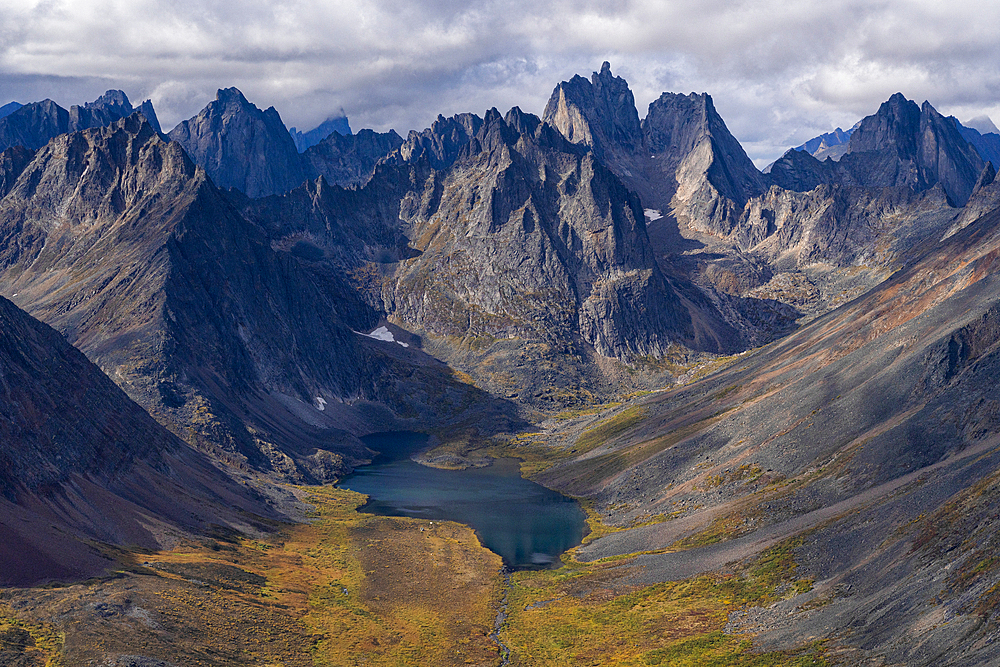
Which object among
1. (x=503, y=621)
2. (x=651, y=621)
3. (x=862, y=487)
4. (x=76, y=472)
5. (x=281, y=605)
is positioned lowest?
(x=651, y=621)

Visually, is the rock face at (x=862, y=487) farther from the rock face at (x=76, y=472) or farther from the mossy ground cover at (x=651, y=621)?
the rock face at (x=76, y=472)

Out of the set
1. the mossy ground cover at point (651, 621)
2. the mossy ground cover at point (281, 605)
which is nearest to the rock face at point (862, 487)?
the mossy ground cover at point (651, 621)

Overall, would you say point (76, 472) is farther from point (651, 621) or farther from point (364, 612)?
point (651, 621)

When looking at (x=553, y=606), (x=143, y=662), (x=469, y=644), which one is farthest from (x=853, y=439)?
(x=143, y=662)

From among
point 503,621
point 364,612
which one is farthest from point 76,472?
point 503,621

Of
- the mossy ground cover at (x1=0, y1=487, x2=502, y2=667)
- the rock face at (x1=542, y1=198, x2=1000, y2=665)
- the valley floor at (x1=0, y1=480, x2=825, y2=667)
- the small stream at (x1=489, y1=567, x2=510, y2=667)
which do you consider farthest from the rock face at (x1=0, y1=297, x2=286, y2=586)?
the rock face at (x1=542, y1=198, x2=1000, y2=665)

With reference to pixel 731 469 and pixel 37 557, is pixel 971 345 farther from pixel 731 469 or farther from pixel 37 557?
pixel 37 557
